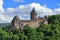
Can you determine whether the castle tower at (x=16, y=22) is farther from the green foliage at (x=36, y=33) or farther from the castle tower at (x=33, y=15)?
the castle tower at (x=33, y=15)

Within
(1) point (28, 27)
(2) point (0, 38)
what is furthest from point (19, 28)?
(2) point (0, 38)

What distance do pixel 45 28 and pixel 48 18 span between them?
10163 millimetres

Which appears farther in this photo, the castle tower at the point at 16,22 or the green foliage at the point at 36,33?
the castle tower at the point at 16,22

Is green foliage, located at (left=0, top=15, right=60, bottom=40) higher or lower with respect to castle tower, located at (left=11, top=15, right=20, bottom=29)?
lower

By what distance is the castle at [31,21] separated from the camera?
8531 cm

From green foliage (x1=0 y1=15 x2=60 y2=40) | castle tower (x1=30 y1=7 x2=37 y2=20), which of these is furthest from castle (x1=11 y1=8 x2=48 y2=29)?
green foliage (x1=0 y1=15 x2=60 y2=40)

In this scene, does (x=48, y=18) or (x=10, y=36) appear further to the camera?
(x=48, y=18)

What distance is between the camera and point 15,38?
247 feet

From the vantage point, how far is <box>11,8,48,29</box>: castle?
85.3 meters

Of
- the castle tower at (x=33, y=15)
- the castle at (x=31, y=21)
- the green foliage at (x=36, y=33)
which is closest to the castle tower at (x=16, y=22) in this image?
the castle at (x=31, y=21)

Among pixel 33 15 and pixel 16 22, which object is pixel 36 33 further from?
pixel 33 15

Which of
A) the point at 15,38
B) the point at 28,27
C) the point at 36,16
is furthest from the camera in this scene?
the point at 36,16

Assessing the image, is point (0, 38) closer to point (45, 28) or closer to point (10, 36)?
point (10, 36)

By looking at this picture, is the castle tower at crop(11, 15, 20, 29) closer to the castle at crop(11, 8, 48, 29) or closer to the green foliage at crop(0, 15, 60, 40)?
the castle at crop(11, 8, 48, 29)
